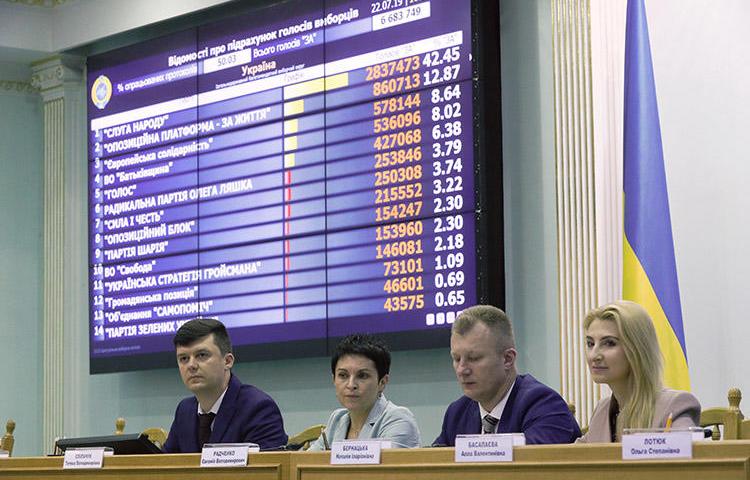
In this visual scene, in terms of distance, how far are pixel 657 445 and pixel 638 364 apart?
93 cm

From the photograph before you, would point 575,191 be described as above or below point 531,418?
above

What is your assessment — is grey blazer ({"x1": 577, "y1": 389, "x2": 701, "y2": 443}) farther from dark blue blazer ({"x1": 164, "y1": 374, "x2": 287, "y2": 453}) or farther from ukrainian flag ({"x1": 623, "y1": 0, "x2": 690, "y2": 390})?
ukrainian flag ({"x1": 623, "y1": 0, "x2": 690, "y2": 390})

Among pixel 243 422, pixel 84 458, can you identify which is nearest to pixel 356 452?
pixel 84 458

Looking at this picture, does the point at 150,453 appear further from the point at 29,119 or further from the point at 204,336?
the point at 29,119

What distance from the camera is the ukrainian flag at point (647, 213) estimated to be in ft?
14.7

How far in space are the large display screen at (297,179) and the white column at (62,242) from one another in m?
0.42

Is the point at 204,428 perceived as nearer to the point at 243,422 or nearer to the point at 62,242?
the point at 243,422

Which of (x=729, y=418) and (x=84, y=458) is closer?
(x=729, y=418)

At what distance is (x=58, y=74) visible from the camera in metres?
7.82

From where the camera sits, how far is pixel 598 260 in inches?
202

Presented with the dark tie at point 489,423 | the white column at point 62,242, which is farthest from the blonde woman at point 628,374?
the white column at point 62,242

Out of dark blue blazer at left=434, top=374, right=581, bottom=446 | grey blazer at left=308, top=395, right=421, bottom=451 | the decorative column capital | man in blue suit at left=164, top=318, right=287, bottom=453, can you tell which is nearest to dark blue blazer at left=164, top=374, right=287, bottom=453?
man in blue suit at left=164, top=318, right=287, bottom=453

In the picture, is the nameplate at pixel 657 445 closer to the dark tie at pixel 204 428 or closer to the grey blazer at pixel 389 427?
the grey blazer at pixel 389 427

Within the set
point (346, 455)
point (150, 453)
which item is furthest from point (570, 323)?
point (346, 455)
